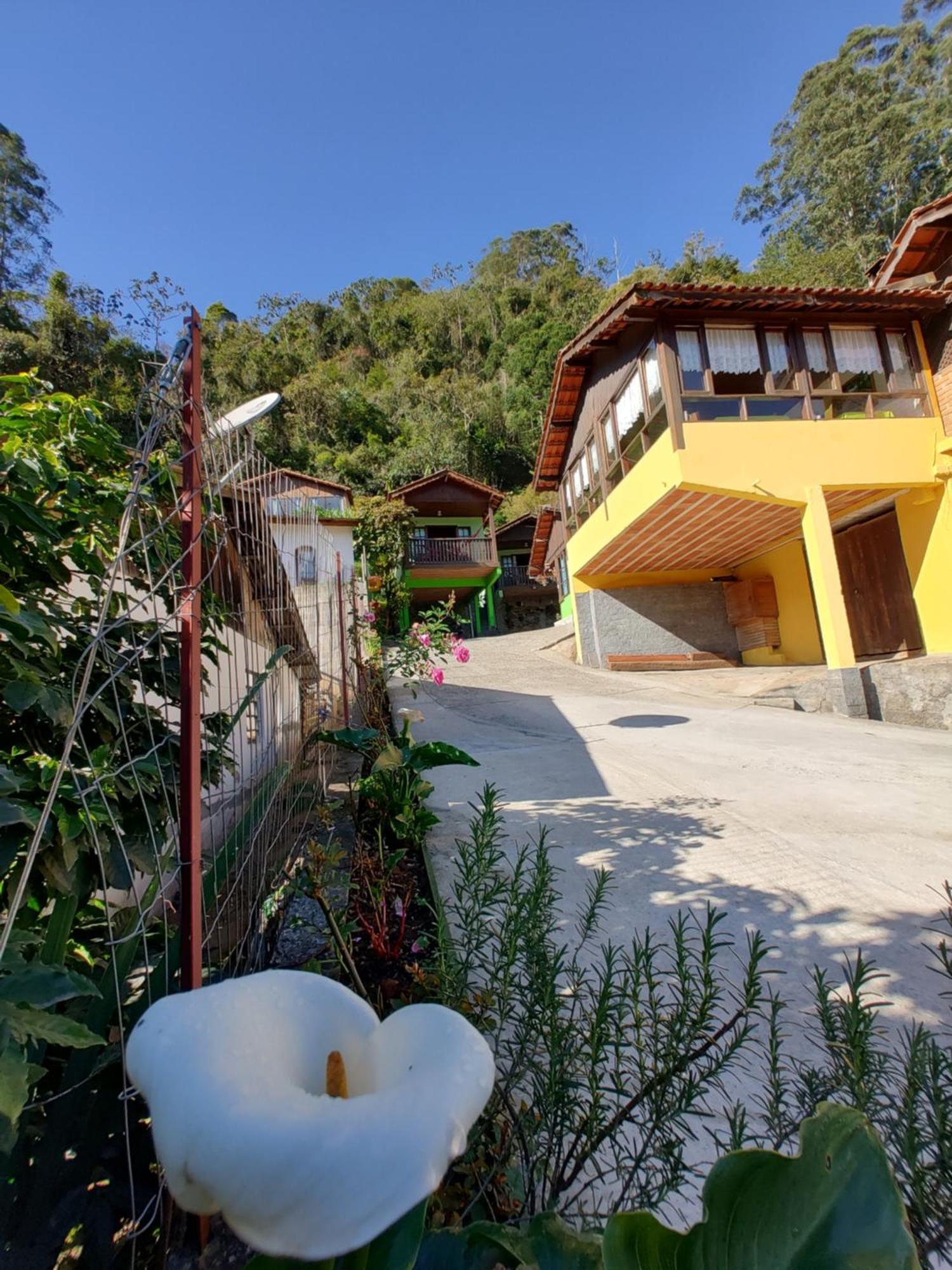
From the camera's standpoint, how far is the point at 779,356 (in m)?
7.58

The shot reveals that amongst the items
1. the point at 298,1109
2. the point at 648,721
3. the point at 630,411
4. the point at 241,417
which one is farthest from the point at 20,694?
the point at 630,411

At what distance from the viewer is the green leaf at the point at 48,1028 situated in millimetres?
708

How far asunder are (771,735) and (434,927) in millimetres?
4884

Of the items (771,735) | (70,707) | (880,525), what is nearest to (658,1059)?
(70,707)

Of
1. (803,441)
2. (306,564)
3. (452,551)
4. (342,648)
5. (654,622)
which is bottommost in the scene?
(342,648)

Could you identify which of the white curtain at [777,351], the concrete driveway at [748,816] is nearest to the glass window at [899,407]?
the white curtain at [777,351]

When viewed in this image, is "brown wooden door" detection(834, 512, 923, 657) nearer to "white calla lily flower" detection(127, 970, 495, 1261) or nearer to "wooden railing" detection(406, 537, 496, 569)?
"white calla lily flower" detection(127, 970, 495, 1261)

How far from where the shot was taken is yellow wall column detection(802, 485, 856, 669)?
6.98 meters

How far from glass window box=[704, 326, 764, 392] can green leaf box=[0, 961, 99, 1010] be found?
8.63 meters

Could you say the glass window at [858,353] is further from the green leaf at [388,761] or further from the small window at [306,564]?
the green leaf at [388,761]

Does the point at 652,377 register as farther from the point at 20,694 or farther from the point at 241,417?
the point at 20,694

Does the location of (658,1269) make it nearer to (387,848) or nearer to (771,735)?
(387,848)

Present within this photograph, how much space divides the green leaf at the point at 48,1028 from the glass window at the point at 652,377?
8221 millimetres

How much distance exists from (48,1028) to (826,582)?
8437 mm
